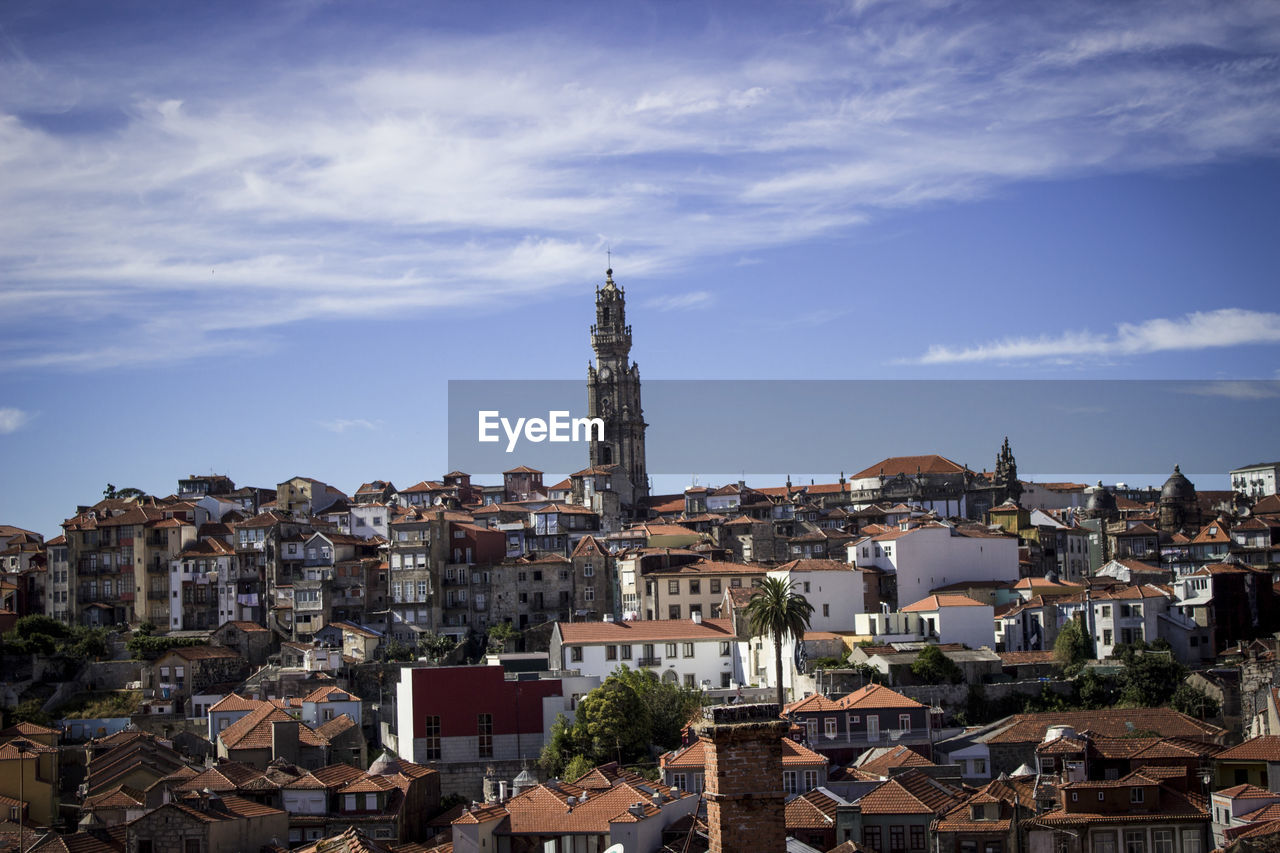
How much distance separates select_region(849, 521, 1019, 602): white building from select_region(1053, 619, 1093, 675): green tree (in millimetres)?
10014

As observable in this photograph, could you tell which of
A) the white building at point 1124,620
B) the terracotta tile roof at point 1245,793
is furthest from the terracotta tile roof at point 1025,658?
the terracotta tile roof at point 1245,793

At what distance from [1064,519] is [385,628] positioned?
147ft

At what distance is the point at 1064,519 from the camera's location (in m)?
108

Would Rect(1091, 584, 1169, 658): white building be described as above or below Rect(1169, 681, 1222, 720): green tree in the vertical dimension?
above

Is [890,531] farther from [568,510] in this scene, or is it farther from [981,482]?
[981,482]

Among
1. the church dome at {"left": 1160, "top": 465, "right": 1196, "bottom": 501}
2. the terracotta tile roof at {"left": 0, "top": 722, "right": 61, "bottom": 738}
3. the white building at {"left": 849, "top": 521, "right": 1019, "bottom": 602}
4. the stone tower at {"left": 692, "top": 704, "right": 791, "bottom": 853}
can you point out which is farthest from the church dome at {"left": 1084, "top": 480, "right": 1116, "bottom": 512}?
the stone tower at {"left": 692, "top": 704, "right": 791, "bottom": 853}

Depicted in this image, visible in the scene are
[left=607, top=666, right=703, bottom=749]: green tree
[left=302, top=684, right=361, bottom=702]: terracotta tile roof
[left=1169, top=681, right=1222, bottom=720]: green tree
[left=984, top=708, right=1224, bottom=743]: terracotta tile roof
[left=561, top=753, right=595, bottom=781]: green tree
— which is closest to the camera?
[left=984, top=708, right=1224, bottom=743]: terracotta tile roof

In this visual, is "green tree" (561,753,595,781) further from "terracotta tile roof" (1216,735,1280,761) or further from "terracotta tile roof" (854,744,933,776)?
"terracotta tile roof" (1216,735,1280,761)

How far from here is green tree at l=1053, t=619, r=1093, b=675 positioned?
73.1m

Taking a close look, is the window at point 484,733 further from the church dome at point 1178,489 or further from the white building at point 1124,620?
the church dome at point 1178,489

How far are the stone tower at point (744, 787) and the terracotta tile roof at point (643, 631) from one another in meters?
55.9

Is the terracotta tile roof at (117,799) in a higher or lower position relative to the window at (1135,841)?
higher

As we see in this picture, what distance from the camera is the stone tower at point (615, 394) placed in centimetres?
13225

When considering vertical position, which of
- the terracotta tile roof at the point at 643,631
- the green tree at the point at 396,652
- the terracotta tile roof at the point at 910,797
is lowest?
the terracotta tile roof at the point at 910,797
